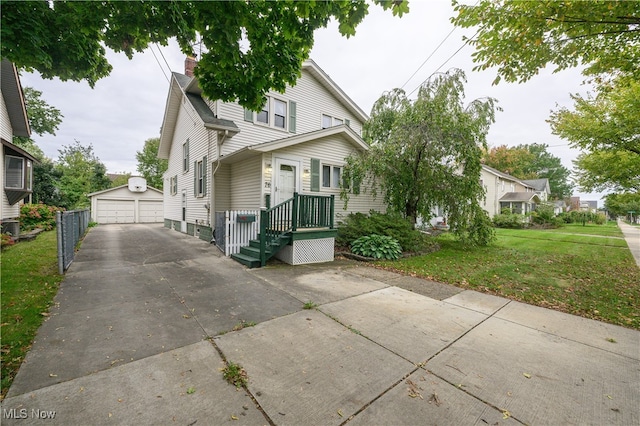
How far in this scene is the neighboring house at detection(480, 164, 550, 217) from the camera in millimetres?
26031

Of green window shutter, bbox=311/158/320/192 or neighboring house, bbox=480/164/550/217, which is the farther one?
neighboring house, bbox=480/164/550/217

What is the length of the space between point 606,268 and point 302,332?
945 cm

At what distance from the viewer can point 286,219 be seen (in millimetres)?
6965

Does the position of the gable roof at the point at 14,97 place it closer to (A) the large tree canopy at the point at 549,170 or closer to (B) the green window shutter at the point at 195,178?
(B) the green window shutter at the point at 195,178

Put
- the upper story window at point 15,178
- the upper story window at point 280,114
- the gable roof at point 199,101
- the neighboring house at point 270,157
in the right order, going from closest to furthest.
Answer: the neighboring house at point 270,157
the gable roof at point 199,101
the upper story window at point 15,178
the upper story window at point 280,114

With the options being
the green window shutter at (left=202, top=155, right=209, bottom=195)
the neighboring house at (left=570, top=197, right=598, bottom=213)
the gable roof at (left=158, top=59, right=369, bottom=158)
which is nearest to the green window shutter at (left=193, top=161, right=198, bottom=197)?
the green window shutter at (left=202, top=155, right=209, bottom=195)

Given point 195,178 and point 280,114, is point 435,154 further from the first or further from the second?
point 195,178

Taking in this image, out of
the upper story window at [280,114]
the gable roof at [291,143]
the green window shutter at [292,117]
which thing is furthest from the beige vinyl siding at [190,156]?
A: the green window shutter at [292,117]

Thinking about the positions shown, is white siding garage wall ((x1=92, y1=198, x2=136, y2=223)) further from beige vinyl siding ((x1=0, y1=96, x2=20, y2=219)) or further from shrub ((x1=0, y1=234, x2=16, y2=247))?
shrub ((x1=0, y1=234, x2=16, y2=247))

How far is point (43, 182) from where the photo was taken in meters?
18.3

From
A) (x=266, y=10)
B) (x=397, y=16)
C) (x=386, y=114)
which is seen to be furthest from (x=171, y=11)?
(x=386, y=114)

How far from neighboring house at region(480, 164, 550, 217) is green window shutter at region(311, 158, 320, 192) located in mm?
20986

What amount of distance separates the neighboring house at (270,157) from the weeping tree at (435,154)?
1.30 meters

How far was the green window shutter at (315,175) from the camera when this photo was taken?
9711mm
